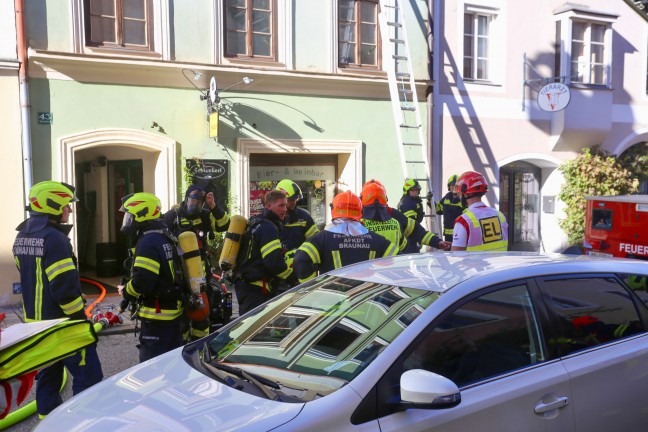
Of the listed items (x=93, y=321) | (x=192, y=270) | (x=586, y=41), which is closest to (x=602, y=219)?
(x=192, y=270)

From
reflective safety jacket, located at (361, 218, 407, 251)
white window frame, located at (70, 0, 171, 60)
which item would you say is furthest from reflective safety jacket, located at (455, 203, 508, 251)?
white window frame, located at (70, 0, 171, 60)

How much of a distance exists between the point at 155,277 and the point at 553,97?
1068 cm

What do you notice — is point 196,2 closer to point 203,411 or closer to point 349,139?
point 349,139

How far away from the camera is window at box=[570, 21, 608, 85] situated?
563 inches

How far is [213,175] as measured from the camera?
1068 cm

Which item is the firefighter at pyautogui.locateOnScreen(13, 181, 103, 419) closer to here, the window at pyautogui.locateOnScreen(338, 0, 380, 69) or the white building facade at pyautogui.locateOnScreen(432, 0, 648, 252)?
the window at pyautogui.locateOnScreen(338, 0, 380, 69)

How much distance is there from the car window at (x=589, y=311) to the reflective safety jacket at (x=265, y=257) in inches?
109

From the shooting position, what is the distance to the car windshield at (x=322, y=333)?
9.30ft

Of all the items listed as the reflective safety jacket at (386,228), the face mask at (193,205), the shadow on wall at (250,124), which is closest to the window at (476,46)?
the shadow on wall at (250,124)

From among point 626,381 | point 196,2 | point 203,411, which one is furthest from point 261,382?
point 196,2

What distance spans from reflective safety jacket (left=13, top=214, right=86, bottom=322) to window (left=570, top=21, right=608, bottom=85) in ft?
41.6

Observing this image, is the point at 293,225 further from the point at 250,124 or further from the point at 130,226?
the point at 250,124

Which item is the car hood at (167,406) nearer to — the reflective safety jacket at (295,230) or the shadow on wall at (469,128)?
the reflective safety jacket at (295,230)

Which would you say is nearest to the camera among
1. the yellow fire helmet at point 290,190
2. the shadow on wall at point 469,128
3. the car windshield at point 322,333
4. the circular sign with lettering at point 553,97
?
the car windshield at point 322,333
